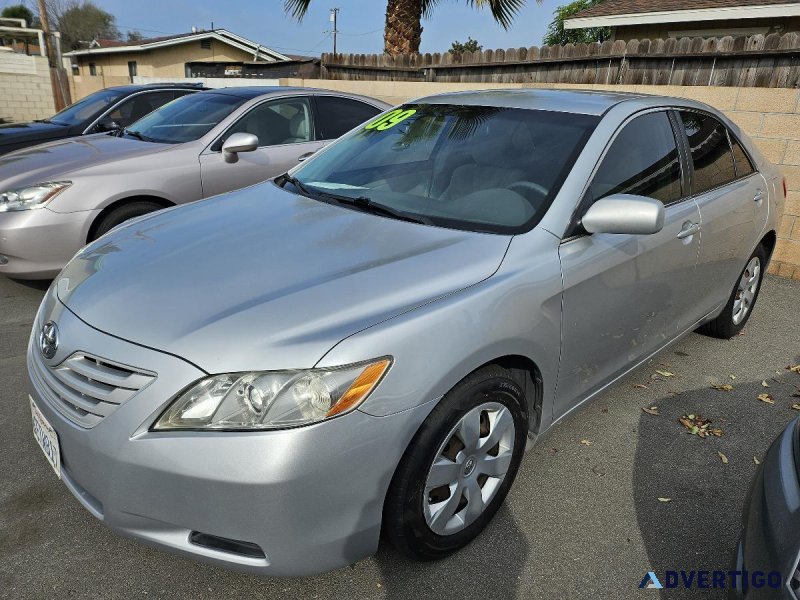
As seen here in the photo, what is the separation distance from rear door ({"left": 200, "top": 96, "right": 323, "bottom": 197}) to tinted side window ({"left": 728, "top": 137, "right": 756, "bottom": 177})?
3.27 m

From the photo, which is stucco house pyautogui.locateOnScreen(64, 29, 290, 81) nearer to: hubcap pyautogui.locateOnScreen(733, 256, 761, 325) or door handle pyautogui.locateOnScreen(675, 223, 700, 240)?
hubcap pyautogui.locateOnScreen(733, 256, 761, 325)

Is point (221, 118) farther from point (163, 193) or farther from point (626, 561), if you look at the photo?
point (626, 561)

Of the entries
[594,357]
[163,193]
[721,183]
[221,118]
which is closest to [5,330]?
[163,193]

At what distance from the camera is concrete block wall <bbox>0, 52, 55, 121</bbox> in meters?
20.2

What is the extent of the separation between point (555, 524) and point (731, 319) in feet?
8.37

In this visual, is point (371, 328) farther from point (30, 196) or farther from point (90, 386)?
point (30, 196)

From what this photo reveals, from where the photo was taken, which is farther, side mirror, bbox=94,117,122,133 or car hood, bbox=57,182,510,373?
side mirror, bbox=94,117,122,133

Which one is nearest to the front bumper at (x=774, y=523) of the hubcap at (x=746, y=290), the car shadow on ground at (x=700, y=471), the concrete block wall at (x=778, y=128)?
the car shadow on ground at (x=700, y=471)

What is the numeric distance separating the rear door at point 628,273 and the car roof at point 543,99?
0.18 meters

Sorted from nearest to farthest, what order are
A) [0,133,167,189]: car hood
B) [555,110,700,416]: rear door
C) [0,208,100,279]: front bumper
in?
1. [555,110,700,416]: rear door
2. [0,208,100,279]: front bumper
3. [0,133,167,189]: car hood

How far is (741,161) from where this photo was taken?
3.92 m

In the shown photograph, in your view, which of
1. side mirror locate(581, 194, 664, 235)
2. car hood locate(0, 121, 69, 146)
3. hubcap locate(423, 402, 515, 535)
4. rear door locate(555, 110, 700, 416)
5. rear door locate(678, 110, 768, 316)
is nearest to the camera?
hubcap locate(423, 402, 515, 535)

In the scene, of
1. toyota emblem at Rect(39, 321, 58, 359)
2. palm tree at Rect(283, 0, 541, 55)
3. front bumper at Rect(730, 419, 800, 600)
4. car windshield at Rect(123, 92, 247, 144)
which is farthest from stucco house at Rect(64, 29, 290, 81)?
front bumper at Rect(730, 419, 800, 600)

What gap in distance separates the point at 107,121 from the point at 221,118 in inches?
127
